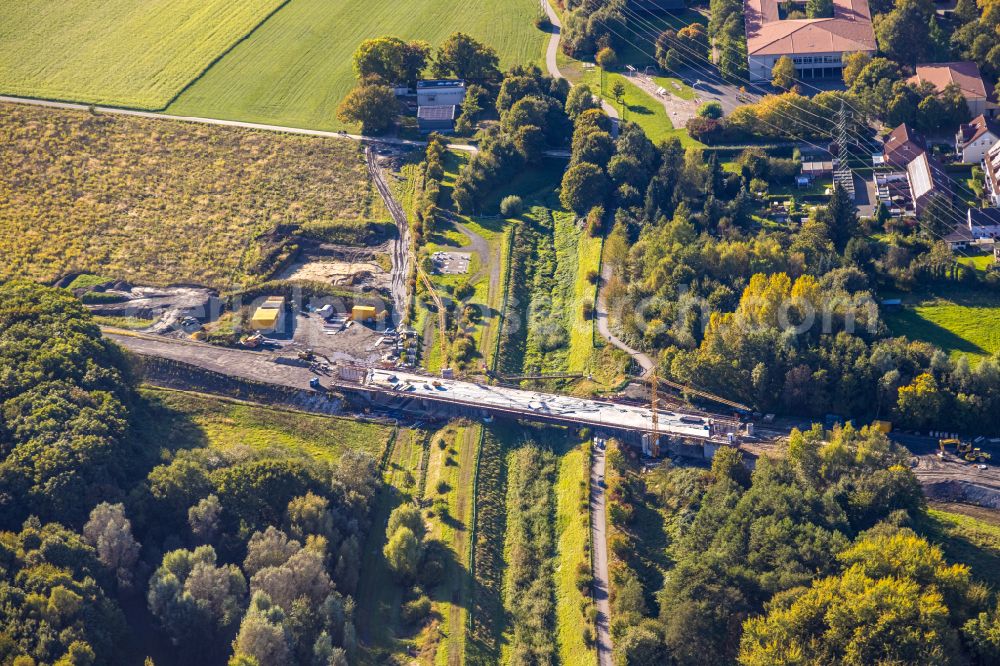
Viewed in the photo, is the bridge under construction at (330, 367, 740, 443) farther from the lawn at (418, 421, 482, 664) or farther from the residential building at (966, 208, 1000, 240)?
the residential building at (966, 208, 1000, 240)

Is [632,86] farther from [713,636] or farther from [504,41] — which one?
[713,636]

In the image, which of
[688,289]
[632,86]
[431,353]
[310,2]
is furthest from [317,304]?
[310,2]

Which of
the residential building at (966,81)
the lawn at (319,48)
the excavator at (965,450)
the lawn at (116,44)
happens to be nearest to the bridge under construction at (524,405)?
the excavator at (965,450)

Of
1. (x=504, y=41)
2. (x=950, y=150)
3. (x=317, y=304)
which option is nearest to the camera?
(x=317, y=304)

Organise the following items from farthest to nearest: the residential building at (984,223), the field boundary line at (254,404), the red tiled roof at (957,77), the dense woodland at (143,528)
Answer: the red tiled roof at (957,77) < the residential building at (984,223) < the field boundary line at (254,404) < the dense woodland at (143,528)

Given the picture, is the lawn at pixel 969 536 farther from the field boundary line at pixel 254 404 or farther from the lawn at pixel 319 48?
the lawn at pixel 319 48

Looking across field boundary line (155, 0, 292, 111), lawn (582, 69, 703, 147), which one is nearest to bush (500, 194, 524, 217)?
lawn (582, 69, 703, 147)
